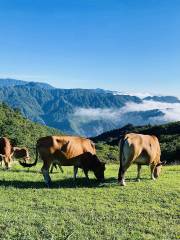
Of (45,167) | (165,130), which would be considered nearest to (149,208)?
(45,167)

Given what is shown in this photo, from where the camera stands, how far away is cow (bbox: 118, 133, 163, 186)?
70.8ft

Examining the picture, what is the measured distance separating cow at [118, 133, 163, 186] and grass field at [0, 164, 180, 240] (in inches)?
37.6

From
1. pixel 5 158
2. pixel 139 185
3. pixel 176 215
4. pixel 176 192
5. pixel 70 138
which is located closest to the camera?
pixel 176 215

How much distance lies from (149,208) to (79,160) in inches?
257

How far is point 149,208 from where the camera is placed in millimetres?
17438

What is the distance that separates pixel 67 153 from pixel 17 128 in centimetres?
11144

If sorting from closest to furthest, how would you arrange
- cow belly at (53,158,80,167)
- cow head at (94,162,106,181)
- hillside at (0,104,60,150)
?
cow belly at (53,158,80,167) < cow head at (94,162,106,181) < hillside at (0,104,60,150)

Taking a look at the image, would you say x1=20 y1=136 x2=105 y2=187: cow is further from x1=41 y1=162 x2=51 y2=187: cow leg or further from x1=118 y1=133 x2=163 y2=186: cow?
x1=118 y1=133 x2=163 y2=186: cow

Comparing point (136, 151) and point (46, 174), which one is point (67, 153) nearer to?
point (46, 174)

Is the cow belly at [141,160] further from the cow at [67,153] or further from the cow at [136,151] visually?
the cow at [67,153]

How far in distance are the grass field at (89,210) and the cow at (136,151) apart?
3.13 ft

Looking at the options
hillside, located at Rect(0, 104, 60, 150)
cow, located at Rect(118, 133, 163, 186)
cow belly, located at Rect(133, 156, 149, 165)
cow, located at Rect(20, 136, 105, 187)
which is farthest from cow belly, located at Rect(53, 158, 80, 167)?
hillside, located at Rect(0, 104, 60, 150)

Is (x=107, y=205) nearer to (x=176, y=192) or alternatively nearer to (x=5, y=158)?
(x=176, y=192)

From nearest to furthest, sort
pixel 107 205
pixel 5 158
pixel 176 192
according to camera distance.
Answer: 1. pixel 107 205
2. pixel 176 192
3. pixel 5 158
